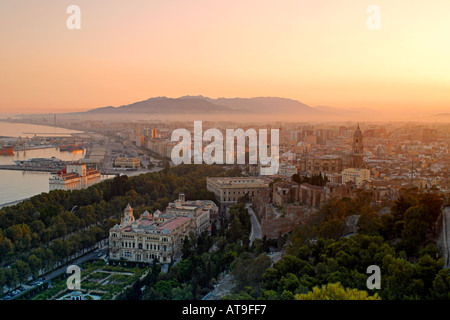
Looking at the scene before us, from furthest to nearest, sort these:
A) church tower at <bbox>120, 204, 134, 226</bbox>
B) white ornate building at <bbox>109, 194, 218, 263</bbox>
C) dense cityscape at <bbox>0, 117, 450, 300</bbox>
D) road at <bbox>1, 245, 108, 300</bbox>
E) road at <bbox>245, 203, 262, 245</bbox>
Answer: church tower at <bbox>120, 204, 134, 226</bbox> → road at <bbox>245, 203, 262, 245</bbox> → white ornate building at <bbox>109, 194, 218, 263</bbox> → road at <bbox>1, 245, 108, 300</bbox> → dense cityscape at <bbox>0, 117, 450, 300</bbox>

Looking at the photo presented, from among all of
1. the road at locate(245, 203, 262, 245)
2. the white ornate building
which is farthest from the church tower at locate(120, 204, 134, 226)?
the road at locate(245, 203, 262, 245)

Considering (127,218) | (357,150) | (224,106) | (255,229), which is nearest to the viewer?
(127,218)

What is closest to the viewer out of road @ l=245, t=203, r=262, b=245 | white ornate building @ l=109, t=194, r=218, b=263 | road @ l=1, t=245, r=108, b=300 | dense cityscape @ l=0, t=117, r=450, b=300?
dense cityscape @ l=0, t=117, r=450, b=300

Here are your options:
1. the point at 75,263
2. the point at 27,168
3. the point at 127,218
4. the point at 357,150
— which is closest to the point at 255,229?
the point at 127,218

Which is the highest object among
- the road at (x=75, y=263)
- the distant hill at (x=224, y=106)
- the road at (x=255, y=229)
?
the distant hill at (x=224, y=106)

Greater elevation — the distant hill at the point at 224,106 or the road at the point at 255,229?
the distant hill at the point at 224,106

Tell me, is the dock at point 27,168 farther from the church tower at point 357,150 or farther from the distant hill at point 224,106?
the church tower at point 357,150

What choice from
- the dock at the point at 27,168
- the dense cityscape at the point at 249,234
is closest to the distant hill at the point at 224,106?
the dense cityscape at the point at 249,234

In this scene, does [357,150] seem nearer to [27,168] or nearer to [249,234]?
[249,234]

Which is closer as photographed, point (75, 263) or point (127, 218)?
point (75, 263)

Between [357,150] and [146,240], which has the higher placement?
[357,150]

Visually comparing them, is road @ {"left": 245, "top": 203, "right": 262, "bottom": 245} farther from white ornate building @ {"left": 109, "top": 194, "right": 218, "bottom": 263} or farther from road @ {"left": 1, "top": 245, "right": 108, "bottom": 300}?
road @ {"left": 1, "top": 245, "right": 108, "bottom": 300}
